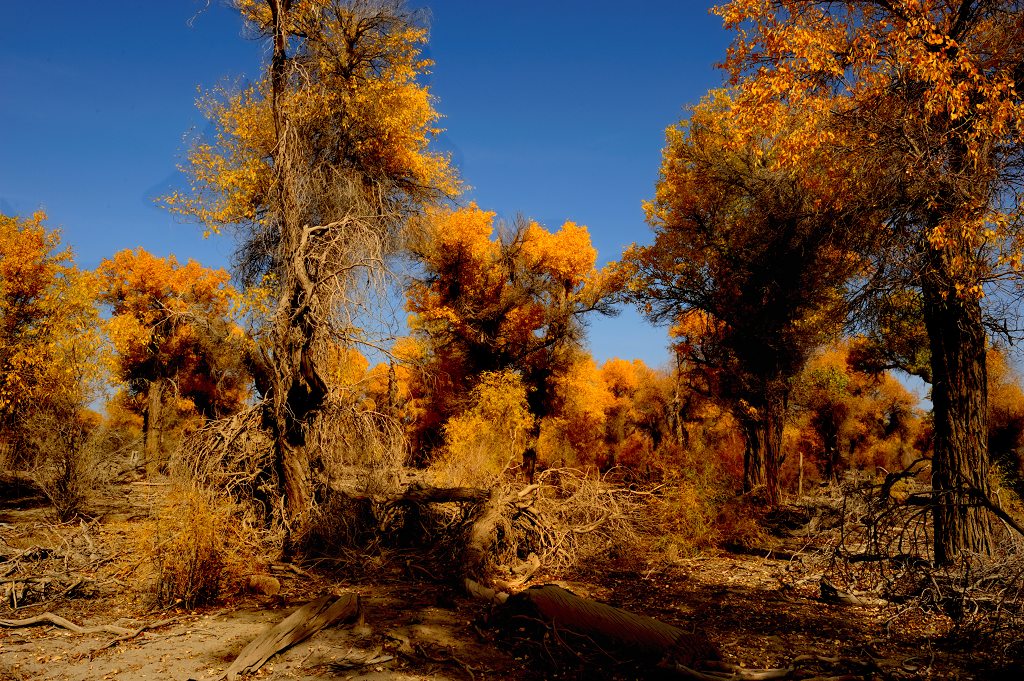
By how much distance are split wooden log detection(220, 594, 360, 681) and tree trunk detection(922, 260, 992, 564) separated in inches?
290

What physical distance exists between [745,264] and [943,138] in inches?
355

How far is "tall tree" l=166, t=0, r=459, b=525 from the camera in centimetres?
1018

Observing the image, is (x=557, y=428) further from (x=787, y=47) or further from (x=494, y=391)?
(x=787, y=47)

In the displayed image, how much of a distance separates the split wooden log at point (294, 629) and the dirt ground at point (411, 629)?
0.10 meters

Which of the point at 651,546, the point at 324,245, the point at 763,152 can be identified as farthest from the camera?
the point at 763,152

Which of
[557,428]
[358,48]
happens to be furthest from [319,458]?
[557,428]

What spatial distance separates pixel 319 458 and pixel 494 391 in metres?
14.5

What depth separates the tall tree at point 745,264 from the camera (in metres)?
15.8

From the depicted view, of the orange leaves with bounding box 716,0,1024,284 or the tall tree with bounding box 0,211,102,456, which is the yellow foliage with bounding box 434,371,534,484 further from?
the orange leaves with bounding box 716,0,1024,284

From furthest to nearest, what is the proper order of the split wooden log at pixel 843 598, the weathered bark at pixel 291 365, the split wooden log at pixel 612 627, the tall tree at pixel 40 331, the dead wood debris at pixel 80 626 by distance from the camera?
the tall tree at pixel 40 331
the weathered bark at pixel 291 365
the split wooden log at pixel 843 598
the dead wood debris at pixel 80 626
the split wooden log at pixel 612 627

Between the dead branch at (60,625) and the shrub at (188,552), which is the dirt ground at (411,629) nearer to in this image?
the dead branch at (60,625)

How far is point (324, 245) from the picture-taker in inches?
413

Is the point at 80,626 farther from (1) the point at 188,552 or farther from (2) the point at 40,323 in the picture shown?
(2) the point at 40,323

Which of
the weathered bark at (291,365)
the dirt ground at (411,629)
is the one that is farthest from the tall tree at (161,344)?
the dirt ground at (411,629)
